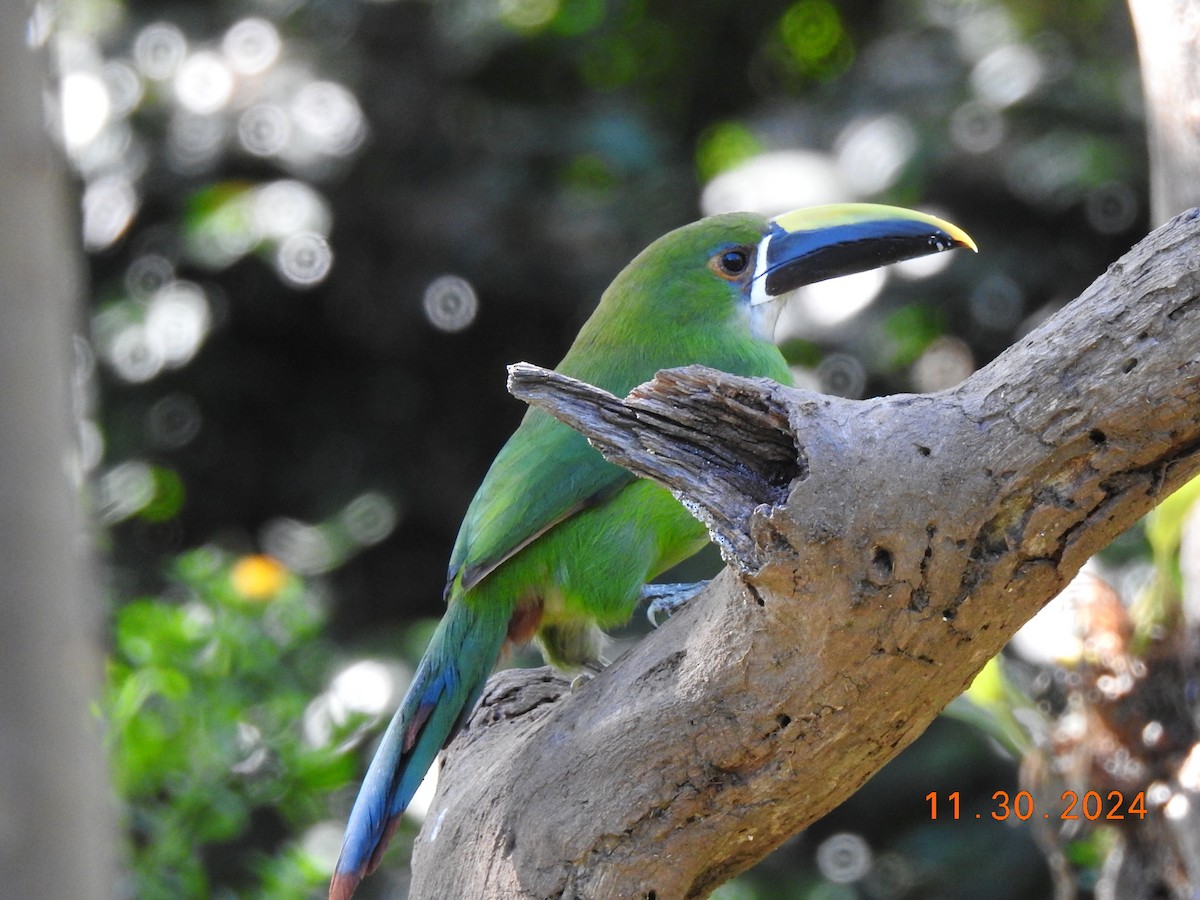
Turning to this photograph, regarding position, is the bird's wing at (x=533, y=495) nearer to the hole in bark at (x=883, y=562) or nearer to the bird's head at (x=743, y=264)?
the bird's head at (x=743, y=264)

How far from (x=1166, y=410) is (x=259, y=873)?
2478 mm

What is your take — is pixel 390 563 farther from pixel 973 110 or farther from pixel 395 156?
pixel 973 110

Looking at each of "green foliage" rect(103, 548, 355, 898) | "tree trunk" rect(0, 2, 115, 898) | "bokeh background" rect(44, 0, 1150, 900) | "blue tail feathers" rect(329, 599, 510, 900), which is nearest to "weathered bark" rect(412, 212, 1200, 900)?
"blue tail feathers" rect(329, 599, 510, 900)

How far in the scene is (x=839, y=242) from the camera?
3.11 metres

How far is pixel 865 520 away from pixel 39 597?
1.16m

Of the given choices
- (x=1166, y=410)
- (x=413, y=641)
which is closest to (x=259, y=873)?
(x=413, y=641)

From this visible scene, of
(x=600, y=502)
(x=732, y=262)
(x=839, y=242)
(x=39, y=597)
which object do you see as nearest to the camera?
(x=39, y=597)

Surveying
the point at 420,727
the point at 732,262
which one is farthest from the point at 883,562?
the point at 732,262

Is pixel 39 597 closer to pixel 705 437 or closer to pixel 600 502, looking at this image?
pixel 705 437

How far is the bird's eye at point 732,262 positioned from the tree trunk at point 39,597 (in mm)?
2284

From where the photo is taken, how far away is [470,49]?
16.5ft

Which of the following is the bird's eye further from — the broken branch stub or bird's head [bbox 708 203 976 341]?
the broken branch stub

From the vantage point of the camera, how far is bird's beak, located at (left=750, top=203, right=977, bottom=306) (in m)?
3.00

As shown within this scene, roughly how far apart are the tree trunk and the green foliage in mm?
2226
